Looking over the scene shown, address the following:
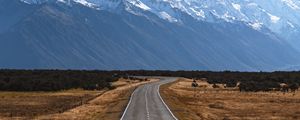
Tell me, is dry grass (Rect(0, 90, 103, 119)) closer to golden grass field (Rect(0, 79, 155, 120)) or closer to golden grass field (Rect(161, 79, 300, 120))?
golden grass field (Rect(0, 79, 155, 120))

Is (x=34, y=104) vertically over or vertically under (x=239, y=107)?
under

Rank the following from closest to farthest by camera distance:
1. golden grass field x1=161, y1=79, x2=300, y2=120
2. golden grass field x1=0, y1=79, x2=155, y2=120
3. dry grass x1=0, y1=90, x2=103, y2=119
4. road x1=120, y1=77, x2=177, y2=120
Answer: road x1=120, y1=77, x2=177, y2=120 < golden grass field x1=0, y1=79, x2=155, y2=120 < golden grass field x1=161, y1=79, x2=300, y2=120 < dry grass x1=0, y1=90, x2=103, y2=119

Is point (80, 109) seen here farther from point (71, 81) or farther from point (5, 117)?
point (71, 81)

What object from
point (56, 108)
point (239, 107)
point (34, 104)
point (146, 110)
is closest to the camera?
point (146, 110)

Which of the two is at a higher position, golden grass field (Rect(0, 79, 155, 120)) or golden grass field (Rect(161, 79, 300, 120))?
golden grass field (Rect(161, 79, 300, 120))

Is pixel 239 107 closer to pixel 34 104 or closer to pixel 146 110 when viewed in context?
pixel 146 110

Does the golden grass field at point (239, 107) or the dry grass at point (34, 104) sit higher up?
the golden grass field at point (239, 107)

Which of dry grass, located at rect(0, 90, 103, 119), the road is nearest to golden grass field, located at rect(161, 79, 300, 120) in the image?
the road

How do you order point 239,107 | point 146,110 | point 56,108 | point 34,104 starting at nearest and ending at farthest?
point 146,110 → point 239,107 → point 56,108 → point 34,104

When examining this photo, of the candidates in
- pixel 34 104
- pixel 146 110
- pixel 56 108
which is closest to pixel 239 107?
pixel 146 110

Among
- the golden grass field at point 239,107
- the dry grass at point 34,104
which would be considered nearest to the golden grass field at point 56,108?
the dry grass at point 34,104

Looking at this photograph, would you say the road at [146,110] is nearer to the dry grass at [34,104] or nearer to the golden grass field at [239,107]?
the golden grass field at [239,107]

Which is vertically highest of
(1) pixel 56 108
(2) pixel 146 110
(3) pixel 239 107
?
(3) pixel 239 107

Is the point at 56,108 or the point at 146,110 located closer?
the point at 146,110
